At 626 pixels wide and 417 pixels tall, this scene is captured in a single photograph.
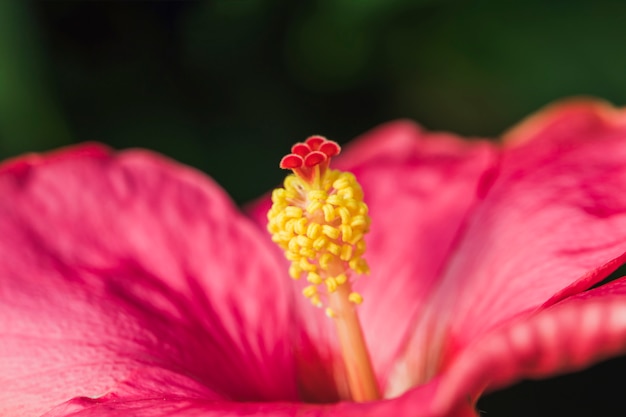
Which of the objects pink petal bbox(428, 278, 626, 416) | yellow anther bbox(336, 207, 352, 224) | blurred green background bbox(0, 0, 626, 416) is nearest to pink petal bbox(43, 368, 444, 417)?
pink petal bbox(428, 278, 626, 416)

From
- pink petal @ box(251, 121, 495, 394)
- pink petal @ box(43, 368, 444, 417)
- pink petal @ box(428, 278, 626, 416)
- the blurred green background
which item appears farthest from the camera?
the blurred green background

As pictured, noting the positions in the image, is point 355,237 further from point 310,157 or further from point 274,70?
point 274,70

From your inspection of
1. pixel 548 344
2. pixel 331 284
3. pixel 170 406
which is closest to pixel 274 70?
pixel 331 284

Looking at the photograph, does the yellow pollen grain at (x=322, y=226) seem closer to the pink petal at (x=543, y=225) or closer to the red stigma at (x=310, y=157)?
the red stigma at (x=310, y=157)

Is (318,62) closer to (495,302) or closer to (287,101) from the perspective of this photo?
(287,101)

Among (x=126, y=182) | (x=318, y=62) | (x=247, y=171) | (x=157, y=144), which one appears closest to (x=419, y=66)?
(x=318, y=62)

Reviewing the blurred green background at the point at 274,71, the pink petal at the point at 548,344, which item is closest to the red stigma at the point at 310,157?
the pink petal at the point at 548,344

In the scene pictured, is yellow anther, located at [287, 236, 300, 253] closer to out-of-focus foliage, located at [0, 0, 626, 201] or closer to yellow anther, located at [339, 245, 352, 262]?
yellow anther, located at [339, 245, 352, 262]
